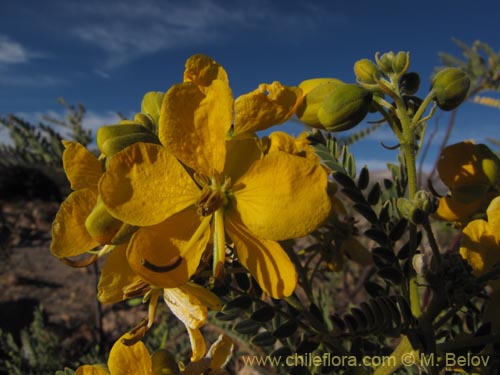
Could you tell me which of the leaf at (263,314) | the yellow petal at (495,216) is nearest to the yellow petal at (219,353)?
the leaf at (263,314)

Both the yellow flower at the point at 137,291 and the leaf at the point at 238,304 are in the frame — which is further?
the leaf at the point at 238,304

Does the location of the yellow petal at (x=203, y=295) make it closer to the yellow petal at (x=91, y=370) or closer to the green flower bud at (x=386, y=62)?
the yellow petal at (x=91, y=370)

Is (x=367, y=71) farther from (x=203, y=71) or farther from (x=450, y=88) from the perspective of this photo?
(x=203, y=71)

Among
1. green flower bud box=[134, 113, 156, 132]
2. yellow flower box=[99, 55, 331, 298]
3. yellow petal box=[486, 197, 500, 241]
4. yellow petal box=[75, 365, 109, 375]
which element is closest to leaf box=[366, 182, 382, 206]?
yellow petal box=[486, 197, 500, 241]

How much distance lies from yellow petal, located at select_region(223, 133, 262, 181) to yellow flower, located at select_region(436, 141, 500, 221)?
523 mm

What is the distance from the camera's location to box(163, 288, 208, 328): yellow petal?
0.86 m

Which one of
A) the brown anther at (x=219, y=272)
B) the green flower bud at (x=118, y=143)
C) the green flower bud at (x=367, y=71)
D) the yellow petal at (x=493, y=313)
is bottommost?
the yellow petal at (x=493, y=313)

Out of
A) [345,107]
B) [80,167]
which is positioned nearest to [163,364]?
[80,167]

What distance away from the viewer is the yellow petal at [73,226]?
0.83 m

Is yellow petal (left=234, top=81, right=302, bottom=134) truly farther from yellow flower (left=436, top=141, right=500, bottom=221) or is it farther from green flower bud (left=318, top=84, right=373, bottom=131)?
yellow flower (left=436, top=141, right=500, bottom=221)

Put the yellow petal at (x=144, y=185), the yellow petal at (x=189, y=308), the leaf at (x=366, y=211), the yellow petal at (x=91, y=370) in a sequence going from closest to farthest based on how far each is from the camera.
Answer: the yellow petal at (x=144, y=185)
the yellow petal at (x=189, y=308)
the yellow petal at (x=91, y=370)
the leaf at (x=366, y=211)

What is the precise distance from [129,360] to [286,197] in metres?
0.52

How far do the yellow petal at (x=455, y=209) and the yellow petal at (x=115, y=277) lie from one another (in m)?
0.75

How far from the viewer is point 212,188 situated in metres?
0.87
